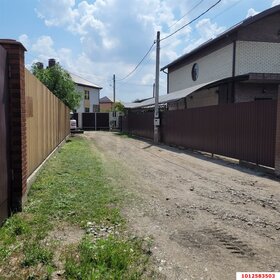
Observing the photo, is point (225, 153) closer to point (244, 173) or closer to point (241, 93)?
point (244, 173)

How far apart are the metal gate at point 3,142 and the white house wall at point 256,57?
1608cm

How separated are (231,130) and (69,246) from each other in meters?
9.38

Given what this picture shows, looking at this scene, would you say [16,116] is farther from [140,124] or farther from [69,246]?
[140,124]

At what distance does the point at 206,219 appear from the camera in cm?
532

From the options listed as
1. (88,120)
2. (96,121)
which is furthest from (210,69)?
(88,120)

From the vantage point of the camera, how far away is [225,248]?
13.6 feet

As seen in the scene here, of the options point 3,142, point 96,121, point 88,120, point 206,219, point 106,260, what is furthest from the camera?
point 96,121

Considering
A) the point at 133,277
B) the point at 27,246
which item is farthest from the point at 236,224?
the point at 27,246

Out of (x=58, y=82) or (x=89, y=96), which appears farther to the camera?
(x=89, y=96)

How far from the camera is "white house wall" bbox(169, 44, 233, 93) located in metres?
19.8

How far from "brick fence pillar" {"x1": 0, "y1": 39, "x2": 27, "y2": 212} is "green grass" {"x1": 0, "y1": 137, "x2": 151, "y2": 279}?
35cm

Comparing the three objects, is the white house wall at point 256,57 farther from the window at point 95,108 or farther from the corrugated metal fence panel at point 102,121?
the window at point 95,108

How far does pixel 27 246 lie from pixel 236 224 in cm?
295

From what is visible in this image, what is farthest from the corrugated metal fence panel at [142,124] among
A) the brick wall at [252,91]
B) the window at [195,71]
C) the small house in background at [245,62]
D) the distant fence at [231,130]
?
the brick wall at [252,91]
